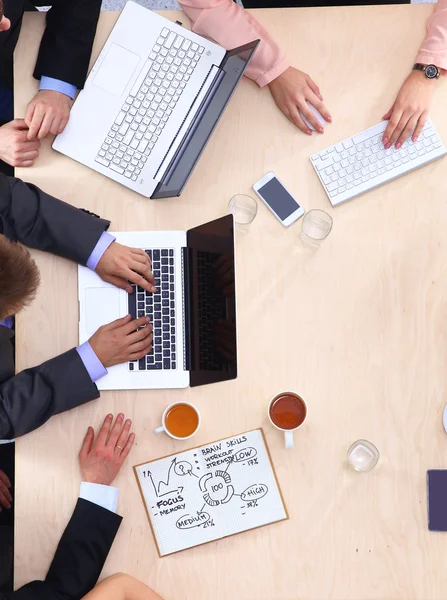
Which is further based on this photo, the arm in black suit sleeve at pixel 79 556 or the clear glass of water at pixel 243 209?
the clear glass of water at pixel 243 209

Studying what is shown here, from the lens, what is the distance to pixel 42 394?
1.21 meters

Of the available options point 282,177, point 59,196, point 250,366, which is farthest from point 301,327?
point 59,196

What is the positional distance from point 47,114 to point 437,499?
1.06 meters

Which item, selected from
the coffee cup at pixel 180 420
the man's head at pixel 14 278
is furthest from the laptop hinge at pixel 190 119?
the coffee cup at pixel 180 420

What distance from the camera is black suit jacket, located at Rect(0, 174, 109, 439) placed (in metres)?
1.21

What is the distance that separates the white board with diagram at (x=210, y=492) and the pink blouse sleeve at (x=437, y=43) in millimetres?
815

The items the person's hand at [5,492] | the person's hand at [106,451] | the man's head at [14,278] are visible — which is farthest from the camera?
the person's hand at [5,492]

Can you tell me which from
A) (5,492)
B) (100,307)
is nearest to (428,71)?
(100,307)

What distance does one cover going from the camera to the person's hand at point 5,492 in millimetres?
1564

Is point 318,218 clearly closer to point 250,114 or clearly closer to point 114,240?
point 250,114

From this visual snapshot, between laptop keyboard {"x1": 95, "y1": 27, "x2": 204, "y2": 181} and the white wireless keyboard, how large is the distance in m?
0.31

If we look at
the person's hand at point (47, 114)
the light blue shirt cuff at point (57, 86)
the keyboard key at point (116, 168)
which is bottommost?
the keyboard key at point (116, 168)

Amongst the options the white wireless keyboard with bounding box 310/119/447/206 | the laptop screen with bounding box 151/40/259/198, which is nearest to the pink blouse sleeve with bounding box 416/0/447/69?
the white wireless keyboard with bounding box 310/119/447/206

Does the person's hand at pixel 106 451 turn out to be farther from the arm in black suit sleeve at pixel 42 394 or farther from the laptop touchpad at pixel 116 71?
the laptop touchpad at pixel 116 71
